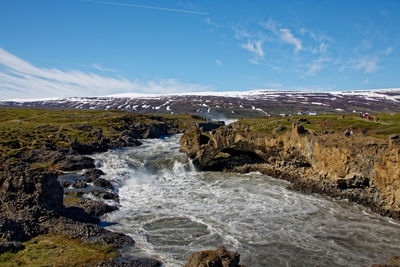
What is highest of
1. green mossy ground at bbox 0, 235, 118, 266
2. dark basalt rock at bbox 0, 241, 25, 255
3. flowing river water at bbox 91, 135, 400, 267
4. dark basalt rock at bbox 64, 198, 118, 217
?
dark basalt rock at bbox 0, 241, 25, 255

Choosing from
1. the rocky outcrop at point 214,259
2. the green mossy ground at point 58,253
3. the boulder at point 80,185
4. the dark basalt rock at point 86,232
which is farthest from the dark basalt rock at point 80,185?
the rocky outcrop at point 214,259

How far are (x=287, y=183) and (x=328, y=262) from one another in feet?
65.1

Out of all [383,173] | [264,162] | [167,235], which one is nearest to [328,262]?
[167,235]

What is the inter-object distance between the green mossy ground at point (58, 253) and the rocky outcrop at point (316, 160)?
24757 millimetres

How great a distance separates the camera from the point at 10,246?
A: 1588 cm

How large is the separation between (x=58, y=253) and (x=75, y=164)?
1249 inches

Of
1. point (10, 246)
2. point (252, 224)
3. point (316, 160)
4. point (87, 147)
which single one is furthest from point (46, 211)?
point (87, 147)

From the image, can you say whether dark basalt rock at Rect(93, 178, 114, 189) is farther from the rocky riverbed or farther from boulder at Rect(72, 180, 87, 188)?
the rocky riverbed

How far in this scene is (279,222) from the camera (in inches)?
955

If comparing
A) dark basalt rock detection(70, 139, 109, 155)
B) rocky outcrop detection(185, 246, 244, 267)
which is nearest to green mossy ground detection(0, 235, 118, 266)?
rocky outcrop detection(185, 246, 244, 267)

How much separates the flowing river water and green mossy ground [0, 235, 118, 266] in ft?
7.18

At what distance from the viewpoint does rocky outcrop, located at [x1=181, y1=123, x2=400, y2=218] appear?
26.3 m

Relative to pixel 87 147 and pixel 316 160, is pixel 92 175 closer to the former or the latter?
pixel 87 147

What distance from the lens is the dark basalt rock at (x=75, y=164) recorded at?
44.3m
